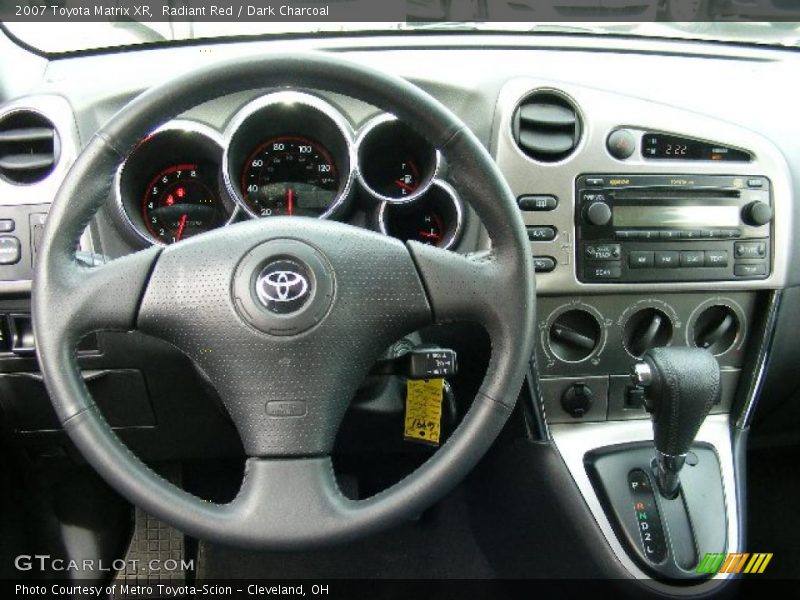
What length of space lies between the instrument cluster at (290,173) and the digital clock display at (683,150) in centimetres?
40

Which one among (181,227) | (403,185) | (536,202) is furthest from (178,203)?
(536,202)

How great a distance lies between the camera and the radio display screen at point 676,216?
153 centimetres

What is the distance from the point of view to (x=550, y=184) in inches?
59.4

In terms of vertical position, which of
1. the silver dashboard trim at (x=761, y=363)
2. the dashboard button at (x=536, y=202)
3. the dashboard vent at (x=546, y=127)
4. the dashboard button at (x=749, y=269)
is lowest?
the silver dashboard trim at (x=761, y=363)

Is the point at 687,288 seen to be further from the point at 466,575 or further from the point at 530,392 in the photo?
the point at 466,575

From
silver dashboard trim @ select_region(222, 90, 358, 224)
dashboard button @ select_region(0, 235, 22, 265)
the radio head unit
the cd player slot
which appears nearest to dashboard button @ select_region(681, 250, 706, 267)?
the radio head unit

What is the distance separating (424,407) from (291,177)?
1.73 ft

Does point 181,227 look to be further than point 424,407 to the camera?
Yes

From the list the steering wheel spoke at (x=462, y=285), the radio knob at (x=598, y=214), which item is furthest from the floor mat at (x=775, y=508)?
the steering wheel spoke at (x=462, y=285)

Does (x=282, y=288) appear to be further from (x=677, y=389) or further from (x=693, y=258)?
(x=693, y=258)

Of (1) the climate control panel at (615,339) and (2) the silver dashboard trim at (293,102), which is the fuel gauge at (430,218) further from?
(1) the climate control panel at (615,339)

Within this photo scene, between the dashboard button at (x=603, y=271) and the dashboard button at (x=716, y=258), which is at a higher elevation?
the dashboard button at (x=716, y=258)

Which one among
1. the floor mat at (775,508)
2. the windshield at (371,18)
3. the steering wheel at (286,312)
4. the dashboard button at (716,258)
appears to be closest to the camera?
the steering wheel at (286,312)

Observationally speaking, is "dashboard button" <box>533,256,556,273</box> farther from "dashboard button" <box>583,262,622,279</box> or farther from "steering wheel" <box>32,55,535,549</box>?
"steering wheel" <box>32,55,535,549</box>
